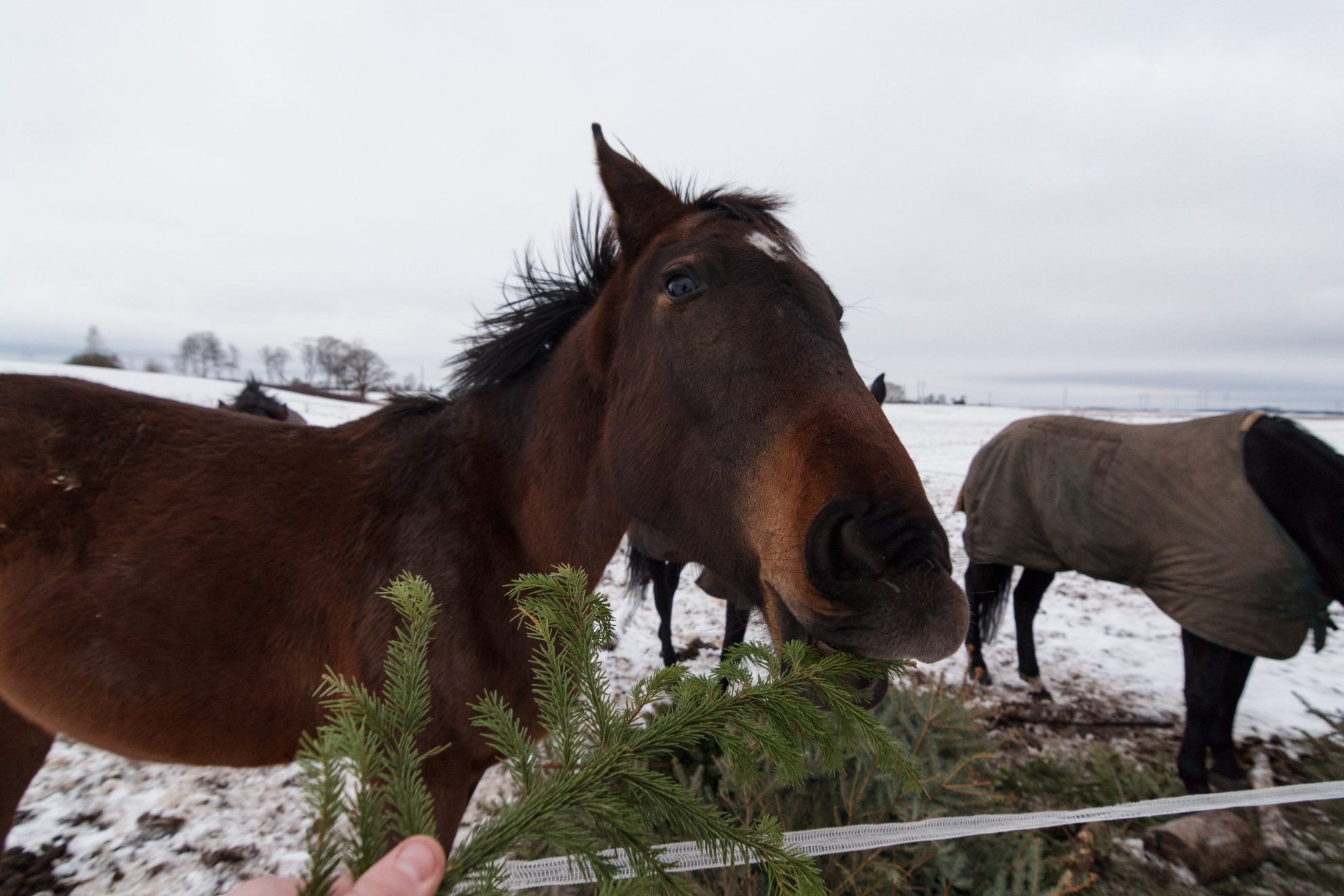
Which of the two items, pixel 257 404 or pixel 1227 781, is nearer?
pixel 1227 781

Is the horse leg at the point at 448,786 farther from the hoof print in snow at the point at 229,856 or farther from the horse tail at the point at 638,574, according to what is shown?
the horse tail at the point at 638,574

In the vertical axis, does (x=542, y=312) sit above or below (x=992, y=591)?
above

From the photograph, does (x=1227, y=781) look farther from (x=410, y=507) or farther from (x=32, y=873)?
(x=32, y=873)

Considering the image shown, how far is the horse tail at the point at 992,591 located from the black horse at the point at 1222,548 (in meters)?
0.57

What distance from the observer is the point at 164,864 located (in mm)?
2645

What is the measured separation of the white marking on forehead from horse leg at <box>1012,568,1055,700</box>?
4.31 m

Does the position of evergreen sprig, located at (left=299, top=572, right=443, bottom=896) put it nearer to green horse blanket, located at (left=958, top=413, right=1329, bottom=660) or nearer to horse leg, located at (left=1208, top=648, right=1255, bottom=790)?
green horse blanket, located at (left=958, top=413, right=1329, bottom=660)

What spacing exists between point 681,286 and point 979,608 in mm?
4354

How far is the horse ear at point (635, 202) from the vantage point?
1974mm

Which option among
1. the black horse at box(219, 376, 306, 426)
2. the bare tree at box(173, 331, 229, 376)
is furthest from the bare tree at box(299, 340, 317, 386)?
the black horse at box(219, 376, 306, 426)

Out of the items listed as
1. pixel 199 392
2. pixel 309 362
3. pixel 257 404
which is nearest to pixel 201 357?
pixel 309 362

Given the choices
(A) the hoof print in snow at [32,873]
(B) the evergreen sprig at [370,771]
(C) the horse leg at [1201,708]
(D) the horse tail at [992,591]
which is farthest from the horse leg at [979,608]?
(A) the hoof print in snow at [32,873]

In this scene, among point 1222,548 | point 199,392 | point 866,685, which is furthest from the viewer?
point 199,392

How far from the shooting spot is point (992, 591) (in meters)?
4.77
